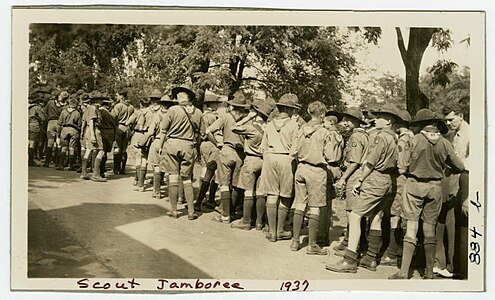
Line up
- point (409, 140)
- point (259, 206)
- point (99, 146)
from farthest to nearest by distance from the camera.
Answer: point (99, 146) < point (259, 206) < point (409, 140)

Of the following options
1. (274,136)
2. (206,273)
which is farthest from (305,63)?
(206,273)

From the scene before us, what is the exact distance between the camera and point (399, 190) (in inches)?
247

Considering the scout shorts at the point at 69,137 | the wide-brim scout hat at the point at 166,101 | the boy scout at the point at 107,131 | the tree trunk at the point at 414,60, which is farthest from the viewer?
the boy scout at the point at 107,131

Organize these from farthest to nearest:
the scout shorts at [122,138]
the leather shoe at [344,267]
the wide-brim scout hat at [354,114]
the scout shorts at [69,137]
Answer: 1. the scout shorts at [122,138]
2. the scout shorts at [69,137]
3. the wide-brim scout hat at [354,114]
4. the leather shoe at [344,267]

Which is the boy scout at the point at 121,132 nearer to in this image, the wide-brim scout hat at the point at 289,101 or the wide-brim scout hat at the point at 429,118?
the wide-brim scout hat at the point at 289,101

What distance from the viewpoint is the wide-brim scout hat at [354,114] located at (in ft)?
21.8

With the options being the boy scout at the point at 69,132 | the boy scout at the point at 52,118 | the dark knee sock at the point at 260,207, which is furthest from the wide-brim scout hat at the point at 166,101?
the dark knee sock at the point at 260,207

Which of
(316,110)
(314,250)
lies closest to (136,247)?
(314,250)

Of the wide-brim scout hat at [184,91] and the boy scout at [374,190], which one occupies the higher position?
the wide-brim scout hat at [184,91]

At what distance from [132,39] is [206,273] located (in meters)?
2.90

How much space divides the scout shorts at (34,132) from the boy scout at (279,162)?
2.75m

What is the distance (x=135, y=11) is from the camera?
6.21 meters

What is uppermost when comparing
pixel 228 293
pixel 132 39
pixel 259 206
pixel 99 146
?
pixel 132 39

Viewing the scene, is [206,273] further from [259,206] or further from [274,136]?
[274,136]
